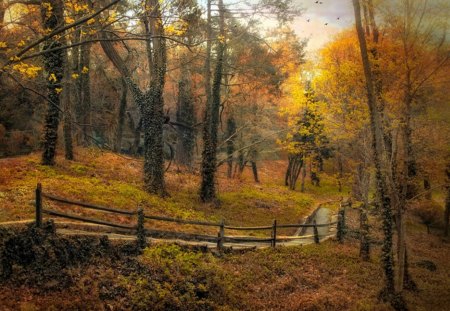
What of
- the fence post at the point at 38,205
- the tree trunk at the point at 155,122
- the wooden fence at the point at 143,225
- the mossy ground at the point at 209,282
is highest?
the tree trunk at the point at 155,122

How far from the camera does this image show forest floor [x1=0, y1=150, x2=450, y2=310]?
948cm

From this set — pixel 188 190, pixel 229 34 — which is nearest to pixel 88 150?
pixel 188 190

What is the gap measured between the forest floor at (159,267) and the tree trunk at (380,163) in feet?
3.27

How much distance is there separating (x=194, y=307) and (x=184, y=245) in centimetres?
291

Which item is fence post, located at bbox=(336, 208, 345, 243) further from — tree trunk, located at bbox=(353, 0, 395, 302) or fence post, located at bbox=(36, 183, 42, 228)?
fence post, located at bbox=(36, 183, 42, 228)

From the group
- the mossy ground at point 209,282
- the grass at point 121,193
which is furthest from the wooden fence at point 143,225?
the grass at point 121,193

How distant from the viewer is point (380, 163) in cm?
1276

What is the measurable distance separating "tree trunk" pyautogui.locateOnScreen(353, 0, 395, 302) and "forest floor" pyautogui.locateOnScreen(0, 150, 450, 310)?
100 cm

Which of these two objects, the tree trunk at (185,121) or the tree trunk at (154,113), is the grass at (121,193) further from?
the tree trunk at (185,121)

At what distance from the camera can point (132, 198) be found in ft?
56.1

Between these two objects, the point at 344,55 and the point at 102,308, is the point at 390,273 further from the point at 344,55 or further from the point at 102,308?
the point at 344,55

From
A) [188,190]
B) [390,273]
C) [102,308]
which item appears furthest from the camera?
[188,190]

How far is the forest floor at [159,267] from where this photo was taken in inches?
373

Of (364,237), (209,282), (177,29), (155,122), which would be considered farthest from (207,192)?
(177,29)
